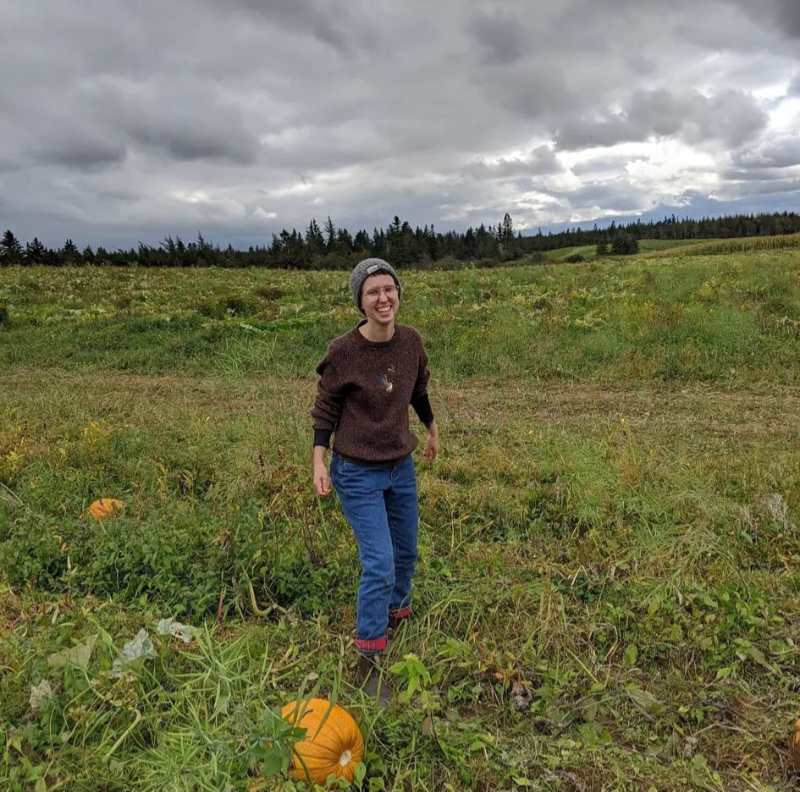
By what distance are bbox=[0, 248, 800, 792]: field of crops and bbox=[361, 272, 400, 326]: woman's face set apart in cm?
163

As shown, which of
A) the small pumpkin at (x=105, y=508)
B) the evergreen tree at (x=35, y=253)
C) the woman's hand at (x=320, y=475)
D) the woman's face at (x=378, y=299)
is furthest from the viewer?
the evergreen tree at (x=35, y=253)

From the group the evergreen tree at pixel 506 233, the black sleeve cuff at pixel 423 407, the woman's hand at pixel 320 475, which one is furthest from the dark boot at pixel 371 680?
the evergreen tree at pixel 506 233

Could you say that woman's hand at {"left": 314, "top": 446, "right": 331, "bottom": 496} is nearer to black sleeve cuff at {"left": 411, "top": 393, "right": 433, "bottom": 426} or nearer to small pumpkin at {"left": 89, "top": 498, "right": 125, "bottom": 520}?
black sleeve cuff at {"left": 411, "top": 393, "right": 433, "bottom": 426}

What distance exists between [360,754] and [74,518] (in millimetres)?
3089

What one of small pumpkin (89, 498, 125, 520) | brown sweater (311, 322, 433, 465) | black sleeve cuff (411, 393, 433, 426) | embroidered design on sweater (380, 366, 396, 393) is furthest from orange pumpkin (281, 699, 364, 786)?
small pumpkin (89, 498, 125, 520)

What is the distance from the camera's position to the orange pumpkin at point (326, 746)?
2412mm

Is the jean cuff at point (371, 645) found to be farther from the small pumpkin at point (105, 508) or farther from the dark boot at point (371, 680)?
the small pumpkin at point (105, 508)

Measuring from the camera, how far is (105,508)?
452cm

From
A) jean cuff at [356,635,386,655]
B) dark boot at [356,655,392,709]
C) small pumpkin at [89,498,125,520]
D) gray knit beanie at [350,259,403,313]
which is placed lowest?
dark boot at [356,655,392,709]

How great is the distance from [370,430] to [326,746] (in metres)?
1.39

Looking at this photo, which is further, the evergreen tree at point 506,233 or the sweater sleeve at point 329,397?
the evergreen tree at point 506,233

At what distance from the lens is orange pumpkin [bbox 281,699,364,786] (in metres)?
2.41

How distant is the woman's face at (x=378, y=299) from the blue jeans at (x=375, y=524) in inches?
29.3

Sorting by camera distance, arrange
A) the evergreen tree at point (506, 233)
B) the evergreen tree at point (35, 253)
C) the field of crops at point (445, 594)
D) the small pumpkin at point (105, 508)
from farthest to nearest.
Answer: the evergreen tree at point (506, 233)
the evergreen tree at point (35, 253)
the small pumpkin at point (105, 508)
the field of crops at point (445, 594)
